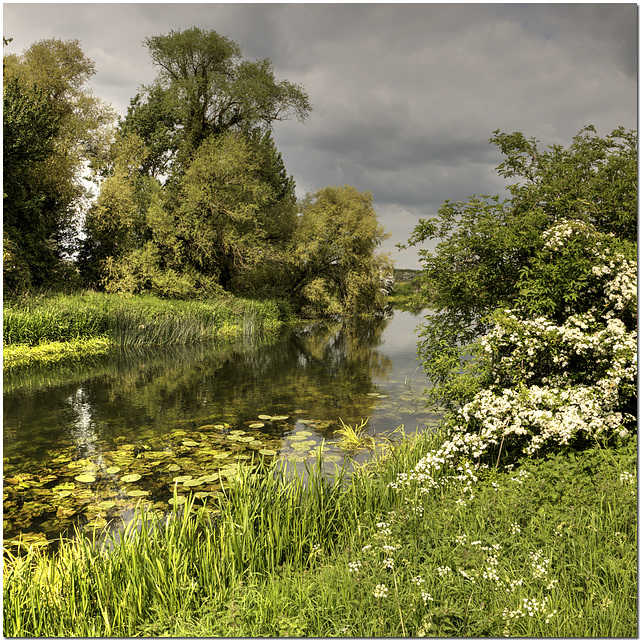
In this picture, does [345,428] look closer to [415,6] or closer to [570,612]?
[570,612]

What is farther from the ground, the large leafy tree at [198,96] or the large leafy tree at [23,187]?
the large leafy tree at [198,96]

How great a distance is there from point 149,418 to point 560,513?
836 centimetres

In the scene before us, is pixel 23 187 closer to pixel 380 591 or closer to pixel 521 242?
pixel 521 242

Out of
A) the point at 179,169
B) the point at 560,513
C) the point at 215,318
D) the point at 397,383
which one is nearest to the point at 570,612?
the point at 560,513

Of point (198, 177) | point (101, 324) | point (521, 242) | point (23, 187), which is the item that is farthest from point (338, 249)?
point (521, 242)

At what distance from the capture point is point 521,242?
20.4 ft

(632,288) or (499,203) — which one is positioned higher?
(499,203)

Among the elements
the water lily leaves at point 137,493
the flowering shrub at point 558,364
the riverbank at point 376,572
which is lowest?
the water lily leaves at point 137,493

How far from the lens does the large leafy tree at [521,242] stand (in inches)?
239

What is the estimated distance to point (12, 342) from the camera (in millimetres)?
15820

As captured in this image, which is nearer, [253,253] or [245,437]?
[245,437]

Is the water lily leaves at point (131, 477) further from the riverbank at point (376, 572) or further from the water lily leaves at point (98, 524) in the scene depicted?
the riverbank at point (376, 572)

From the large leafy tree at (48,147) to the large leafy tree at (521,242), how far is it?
19.1m

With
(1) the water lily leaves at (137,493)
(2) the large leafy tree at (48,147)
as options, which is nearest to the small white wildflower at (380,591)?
(1) the water lily leaves at (137,493)
